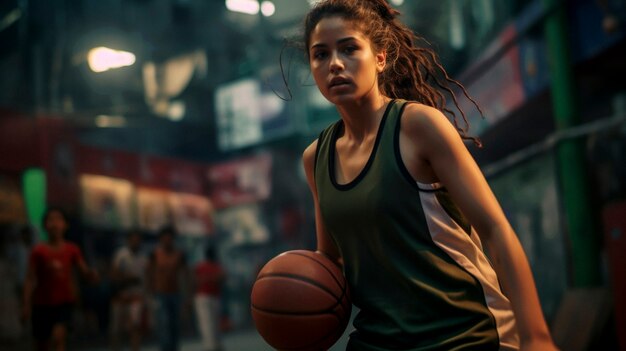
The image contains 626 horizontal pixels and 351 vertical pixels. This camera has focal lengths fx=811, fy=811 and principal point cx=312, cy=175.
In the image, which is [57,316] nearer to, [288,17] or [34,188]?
[34,188]

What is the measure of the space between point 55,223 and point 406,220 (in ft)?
21.2

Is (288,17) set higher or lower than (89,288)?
higher

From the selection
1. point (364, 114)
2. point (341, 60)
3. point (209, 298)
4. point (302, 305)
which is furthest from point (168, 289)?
point (341, 60)

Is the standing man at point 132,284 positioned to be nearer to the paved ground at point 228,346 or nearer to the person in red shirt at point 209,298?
the person in red shirt at point 209,298

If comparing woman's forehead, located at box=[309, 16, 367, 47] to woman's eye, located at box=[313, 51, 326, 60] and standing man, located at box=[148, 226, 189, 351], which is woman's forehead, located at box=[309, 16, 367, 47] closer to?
woman's eye, located at box=[313, 51, 326, 60]

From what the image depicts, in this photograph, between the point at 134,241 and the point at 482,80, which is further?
the point at 482,80

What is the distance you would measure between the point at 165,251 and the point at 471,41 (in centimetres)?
658

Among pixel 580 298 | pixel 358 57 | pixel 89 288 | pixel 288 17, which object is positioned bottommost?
pixel 89 288

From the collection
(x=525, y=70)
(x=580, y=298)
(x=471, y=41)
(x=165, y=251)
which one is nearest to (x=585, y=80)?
(x=525, y=70)

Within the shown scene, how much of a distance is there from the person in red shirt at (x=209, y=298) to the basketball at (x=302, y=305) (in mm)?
9262

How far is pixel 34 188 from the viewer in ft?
61.0

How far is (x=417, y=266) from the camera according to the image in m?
2.21

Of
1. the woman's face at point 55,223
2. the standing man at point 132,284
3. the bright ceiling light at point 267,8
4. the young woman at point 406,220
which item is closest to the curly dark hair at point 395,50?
the young woman at point 406,220

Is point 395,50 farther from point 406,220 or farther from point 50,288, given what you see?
point 50,288
